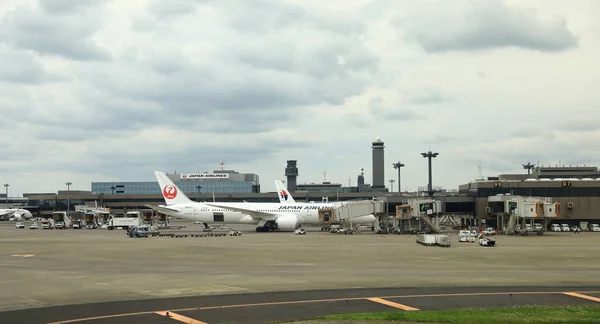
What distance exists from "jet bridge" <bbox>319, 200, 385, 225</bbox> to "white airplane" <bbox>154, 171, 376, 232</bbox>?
7.82 feet

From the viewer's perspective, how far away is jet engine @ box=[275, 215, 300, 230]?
341 ft

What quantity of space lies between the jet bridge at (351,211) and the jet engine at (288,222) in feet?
16.8

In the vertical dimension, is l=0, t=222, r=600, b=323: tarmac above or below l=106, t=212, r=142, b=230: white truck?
below

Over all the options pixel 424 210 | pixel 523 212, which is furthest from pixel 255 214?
pixel 523 212

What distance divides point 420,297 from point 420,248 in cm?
3600

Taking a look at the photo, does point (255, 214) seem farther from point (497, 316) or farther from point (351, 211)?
point (497, 316)

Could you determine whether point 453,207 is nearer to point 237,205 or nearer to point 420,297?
point 237,205

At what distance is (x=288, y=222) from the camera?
104188 millimetres

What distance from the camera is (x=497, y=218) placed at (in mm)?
109875

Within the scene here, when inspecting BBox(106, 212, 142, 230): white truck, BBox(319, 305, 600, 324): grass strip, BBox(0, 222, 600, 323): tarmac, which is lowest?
BBox(0, 222, 600, 323): tarmac

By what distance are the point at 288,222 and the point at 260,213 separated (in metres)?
5.57

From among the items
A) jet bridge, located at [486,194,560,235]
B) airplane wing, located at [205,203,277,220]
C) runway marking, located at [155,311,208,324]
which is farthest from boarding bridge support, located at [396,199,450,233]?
runway marking, located at [155,311,208,324]

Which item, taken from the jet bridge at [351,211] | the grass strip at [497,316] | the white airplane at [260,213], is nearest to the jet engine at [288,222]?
the white airplane at [260,213]

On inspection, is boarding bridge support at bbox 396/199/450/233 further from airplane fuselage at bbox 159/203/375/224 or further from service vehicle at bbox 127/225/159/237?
service vehicle at bbox 127/225/159/237
